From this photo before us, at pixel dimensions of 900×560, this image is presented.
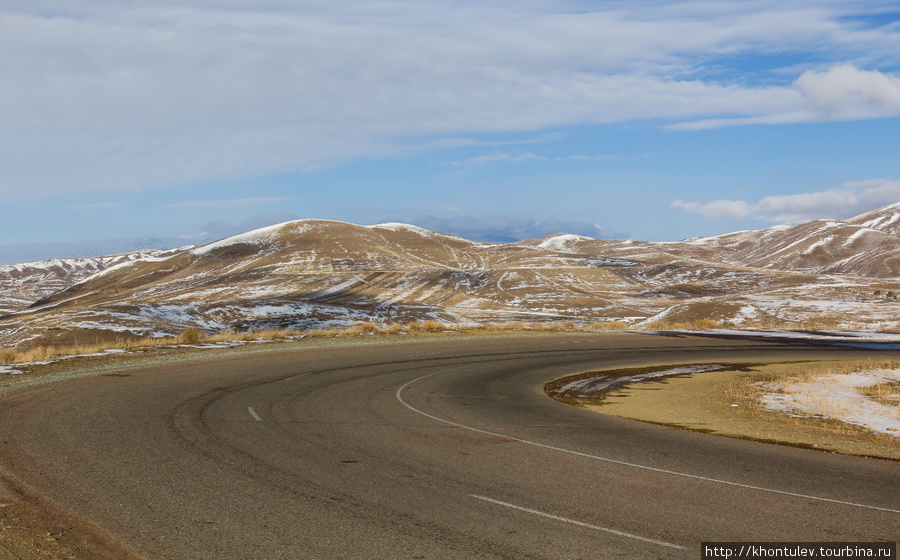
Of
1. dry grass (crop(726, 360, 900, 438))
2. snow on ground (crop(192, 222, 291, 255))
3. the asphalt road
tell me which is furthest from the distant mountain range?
the asphalt road

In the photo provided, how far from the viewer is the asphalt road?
7195mm

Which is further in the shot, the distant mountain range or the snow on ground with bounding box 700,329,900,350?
the distant mountain range

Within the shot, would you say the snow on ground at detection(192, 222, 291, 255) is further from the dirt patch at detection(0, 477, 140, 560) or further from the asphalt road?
the dirt patch at detection(0, 477, 140, 560)

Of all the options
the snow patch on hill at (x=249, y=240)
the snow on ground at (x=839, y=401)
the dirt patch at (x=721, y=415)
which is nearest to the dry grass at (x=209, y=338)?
the dirt patch at (x=721, y=415)

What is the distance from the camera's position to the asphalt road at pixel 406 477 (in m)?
7.20

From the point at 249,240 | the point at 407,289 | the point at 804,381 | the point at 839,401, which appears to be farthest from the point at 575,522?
the point at 249,240

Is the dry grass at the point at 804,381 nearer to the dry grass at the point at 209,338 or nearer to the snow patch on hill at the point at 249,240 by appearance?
the dry grass at the point at 209,338

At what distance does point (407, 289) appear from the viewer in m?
97.6

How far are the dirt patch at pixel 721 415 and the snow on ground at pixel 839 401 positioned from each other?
730 millimetres

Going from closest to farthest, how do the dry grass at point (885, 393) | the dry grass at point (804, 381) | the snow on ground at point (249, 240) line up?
the dry grass at point (804, 381) → the dry grass at point (885, 393) → the snow on ground at point (249, 240)

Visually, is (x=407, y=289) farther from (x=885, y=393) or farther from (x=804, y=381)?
(x=885, y=393)

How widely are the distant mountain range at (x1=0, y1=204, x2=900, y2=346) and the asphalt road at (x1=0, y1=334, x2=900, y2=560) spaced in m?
36.8

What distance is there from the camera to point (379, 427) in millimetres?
13305

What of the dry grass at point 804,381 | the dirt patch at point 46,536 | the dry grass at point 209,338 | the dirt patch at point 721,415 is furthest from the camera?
the dry grass at point 209,338
